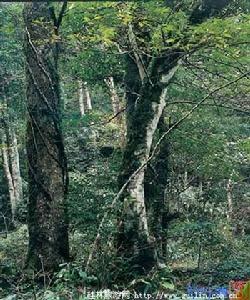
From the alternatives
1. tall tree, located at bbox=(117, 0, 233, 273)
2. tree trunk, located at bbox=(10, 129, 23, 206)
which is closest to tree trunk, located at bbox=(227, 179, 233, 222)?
tall tree, located at bbox=(117, 0, 233, 273)

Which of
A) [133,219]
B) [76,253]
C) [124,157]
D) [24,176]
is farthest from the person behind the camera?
[24,176]

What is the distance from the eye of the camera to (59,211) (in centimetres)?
685

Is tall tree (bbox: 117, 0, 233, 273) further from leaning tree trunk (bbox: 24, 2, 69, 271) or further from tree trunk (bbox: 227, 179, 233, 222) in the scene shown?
A: tree trunk (bbox: 227, 179, 233, 222)

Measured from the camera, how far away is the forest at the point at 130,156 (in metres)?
5.67

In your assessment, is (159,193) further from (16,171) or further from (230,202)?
(16,171)

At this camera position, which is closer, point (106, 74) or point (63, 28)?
point (63, 28)

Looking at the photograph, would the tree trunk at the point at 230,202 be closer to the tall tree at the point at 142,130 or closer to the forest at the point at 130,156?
the forest at the point at 130,156

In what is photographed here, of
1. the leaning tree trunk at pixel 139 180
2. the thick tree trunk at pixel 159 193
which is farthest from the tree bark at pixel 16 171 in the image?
the leaning tree trunk at pixel 139 180

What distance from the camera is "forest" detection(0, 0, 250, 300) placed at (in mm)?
5668

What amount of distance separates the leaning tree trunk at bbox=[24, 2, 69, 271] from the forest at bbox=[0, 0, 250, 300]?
0.01 meters

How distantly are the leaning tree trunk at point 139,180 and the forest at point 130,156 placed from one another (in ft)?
0.04

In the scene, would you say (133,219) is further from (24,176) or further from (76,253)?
(24,176)

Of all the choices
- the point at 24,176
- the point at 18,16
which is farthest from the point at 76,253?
the point at 24,176

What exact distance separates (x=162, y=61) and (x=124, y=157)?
138 centimetres
